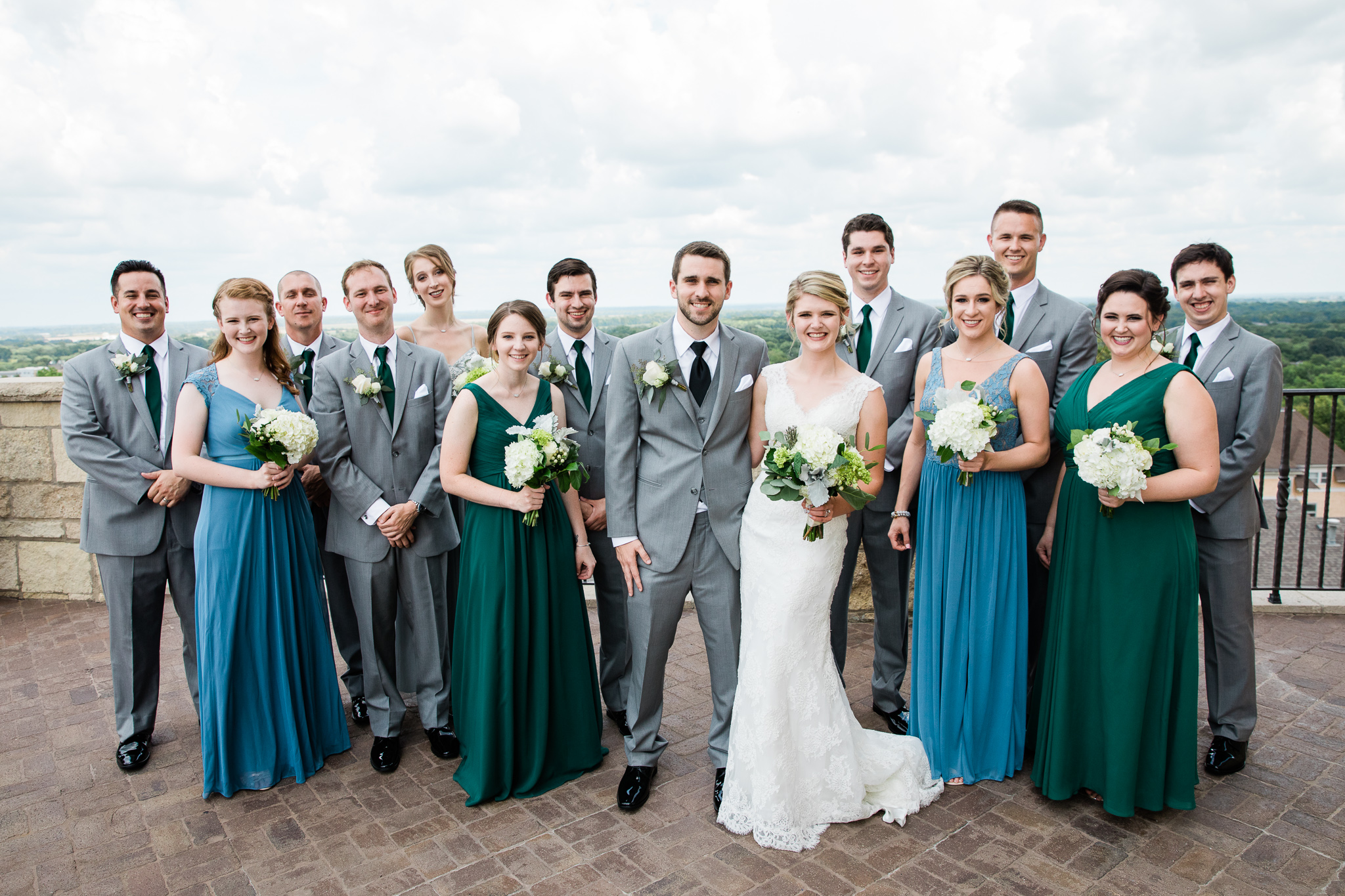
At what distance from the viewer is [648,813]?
393 cm

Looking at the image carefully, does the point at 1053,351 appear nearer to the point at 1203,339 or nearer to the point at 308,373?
the point at 1203,339

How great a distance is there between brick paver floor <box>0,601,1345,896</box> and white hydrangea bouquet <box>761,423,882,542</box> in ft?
5.25

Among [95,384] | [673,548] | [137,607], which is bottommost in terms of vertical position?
[137,607]

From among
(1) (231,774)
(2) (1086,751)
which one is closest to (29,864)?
(1) (231,774)

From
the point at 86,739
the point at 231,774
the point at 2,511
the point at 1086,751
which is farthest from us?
the point at 2,511

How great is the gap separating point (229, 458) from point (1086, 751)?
4574 mm

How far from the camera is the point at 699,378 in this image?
396 cm

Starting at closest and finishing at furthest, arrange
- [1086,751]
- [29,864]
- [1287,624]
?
[29,864], [1086,751], [1287,624]

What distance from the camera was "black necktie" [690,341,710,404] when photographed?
155 inches

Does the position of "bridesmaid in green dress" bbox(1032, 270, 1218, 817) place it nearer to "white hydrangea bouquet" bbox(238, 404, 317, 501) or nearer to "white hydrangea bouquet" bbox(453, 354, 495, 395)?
"white hydrangea bouquet" bbox(453, 354, 495, 395)

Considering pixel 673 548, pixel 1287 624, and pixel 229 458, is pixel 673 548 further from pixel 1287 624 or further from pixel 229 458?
pixel 1287 624

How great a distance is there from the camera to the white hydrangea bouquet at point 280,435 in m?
3.98

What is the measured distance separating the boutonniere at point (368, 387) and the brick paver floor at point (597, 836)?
2.03 m

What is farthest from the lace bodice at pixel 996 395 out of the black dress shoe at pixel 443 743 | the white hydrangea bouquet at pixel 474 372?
the black dress shoe at pixel 443 743
